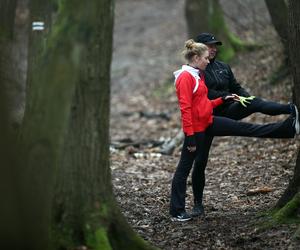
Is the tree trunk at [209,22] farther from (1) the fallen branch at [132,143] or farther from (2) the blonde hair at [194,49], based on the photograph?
(2) the blonde hair at [194,49]

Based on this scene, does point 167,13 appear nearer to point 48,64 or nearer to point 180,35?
point 180,35

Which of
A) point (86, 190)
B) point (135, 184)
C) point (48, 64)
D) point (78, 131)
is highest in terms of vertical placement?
point (48, 64)

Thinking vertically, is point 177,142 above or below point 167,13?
below

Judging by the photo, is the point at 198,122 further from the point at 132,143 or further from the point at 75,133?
the point at 132,143

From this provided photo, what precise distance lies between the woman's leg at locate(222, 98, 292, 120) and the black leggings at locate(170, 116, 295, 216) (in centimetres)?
13

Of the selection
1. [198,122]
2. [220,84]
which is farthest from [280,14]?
[198,122]

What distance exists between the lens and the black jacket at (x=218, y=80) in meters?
8.37

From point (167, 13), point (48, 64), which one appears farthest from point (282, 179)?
point (167, 13)

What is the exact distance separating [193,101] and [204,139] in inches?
20.1

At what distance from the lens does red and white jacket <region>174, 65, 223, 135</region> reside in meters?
7.96

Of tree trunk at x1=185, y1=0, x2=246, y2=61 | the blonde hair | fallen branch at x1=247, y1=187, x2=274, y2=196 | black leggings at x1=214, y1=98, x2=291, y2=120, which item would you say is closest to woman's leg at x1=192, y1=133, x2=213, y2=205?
black leggings at x1=214, y1=98, x2=291, y2=120

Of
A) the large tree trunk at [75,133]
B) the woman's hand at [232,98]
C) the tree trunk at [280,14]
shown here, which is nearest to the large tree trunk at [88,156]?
the large tree trunk at [75,133]

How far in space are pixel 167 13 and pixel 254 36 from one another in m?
12.6

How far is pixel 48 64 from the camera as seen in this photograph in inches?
227
